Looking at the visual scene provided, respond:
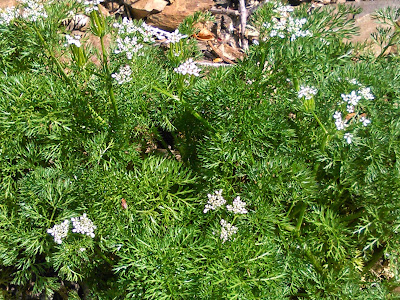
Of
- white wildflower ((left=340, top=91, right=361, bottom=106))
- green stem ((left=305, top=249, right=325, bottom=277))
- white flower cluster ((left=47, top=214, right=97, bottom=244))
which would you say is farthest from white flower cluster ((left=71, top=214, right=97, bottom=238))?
white wildflower ((left=340, top=91, right=361, bottom=106))

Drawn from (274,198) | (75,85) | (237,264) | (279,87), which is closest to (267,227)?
(274,198)

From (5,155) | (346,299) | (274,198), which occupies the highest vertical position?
(5,155)

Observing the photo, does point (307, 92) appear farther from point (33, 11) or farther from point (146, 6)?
point (146, 6)

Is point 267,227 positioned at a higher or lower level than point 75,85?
lower

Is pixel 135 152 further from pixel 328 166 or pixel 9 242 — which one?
pixel 328 166

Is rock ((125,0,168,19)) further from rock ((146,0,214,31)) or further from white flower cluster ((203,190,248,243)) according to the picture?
white flower cluster ((203,190,248,243))

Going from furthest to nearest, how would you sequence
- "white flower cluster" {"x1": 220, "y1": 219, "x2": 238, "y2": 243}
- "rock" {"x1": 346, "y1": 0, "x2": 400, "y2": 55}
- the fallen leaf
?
the fallen leaf → "rock" {"x1": 346, "y1": 0, "x2": 400, "y2": 55} → "white flower cluster" {"x1": 220, "y1": 219, "x2": 238, "y2": 243}

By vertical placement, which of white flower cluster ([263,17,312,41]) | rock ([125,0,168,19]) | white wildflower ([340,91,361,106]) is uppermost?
white flower cluster ([263,17,312,41])
